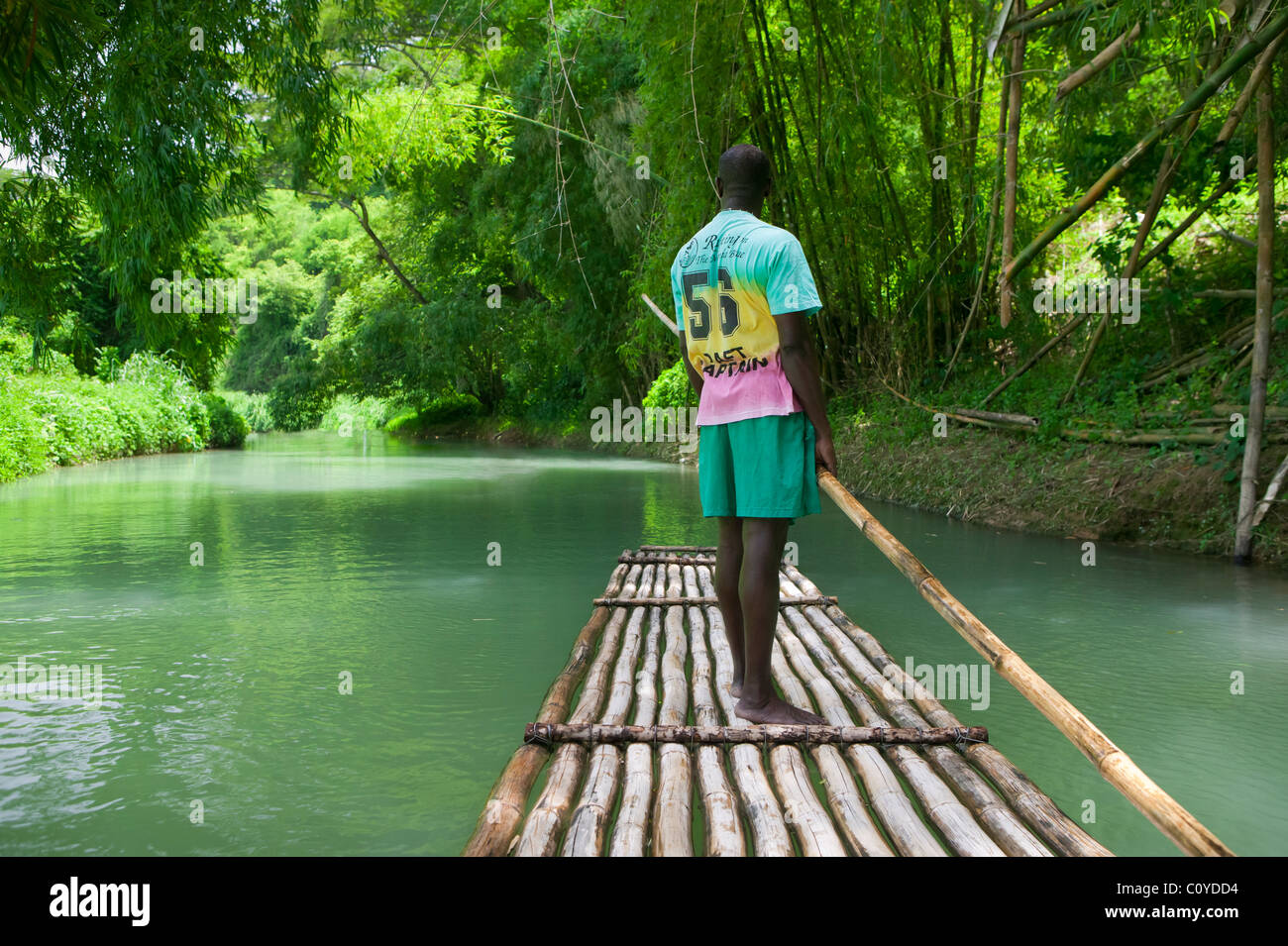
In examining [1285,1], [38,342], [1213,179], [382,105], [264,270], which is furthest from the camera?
[264,270]

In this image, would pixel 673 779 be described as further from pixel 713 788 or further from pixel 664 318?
pixel 664 318

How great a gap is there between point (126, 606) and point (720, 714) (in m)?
3.08

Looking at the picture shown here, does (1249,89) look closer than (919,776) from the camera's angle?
No

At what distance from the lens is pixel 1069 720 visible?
7.00 feet

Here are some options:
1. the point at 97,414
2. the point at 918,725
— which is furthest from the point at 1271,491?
the point at 97,414

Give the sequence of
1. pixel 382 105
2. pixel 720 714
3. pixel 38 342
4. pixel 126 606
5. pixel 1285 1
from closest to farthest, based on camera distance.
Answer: pixel 720 714
pixel 1285 1
pixel 126 606
pixel 38 342
pixel 382 105

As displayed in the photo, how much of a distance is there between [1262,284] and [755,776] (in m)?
4.19

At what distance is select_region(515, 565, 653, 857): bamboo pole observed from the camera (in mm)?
1946

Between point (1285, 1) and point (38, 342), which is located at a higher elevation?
point (1285, 1)

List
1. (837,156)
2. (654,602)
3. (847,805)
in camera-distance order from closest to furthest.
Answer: (847,805) < (654,602) < (837,156)

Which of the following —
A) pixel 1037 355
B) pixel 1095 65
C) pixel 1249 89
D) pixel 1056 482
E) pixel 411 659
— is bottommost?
pixel 411 659
